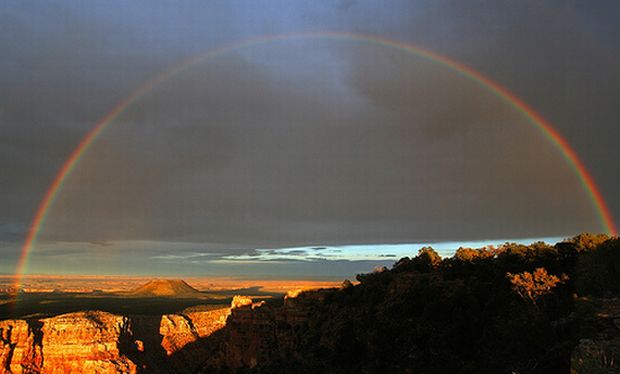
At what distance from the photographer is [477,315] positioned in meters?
28.8

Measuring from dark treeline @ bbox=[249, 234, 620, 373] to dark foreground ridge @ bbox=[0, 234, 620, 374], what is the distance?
0.07 meters

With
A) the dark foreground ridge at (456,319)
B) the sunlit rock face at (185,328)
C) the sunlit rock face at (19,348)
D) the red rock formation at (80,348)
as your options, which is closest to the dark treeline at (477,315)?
the dark foreground ridge at (456,319)

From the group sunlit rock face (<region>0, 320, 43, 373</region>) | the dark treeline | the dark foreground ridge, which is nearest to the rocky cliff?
sunlit rock face (<region>0, 320, 43, 373</region>)

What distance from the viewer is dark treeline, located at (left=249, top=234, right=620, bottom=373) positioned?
22.1 m

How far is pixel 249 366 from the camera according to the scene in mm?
52219

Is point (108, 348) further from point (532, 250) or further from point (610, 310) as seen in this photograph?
point (610, 310)

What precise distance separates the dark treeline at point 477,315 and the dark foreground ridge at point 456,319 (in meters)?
0.07

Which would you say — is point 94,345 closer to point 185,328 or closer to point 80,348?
point 80,348

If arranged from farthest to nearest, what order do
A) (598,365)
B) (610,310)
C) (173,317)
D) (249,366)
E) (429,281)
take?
(173,317), (249,366), (429,281), (610,310), (598,365)

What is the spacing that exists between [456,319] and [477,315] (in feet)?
3.76

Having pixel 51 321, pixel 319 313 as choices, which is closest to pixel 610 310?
pixel 319 313

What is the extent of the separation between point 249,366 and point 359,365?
2240 cm

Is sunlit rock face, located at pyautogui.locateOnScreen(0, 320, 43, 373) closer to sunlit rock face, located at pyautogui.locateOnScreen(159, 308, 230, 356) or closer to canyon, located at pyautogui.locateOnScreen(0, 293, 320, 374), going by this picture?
canyon, located at pyautogui.locateOnScreen(0, 293, 320, 374)

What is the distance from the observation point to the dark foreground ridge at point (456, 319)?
853 inches
